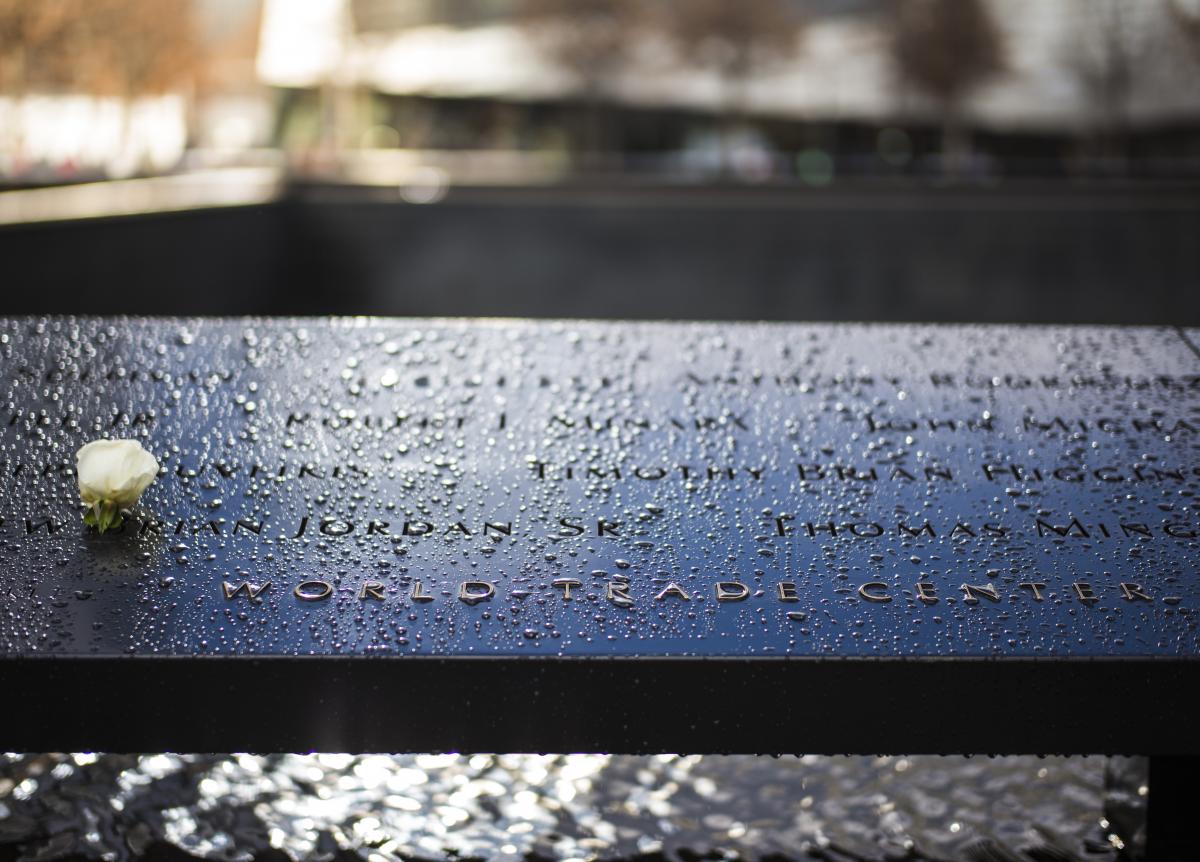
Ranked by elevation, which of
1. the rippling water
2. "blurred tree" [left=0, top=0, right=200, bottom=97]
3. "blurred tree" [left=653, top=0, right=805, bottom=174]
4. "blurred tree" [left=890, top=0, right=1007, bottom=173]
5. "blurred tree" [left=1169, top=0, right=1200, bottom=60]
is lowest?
the rippling water

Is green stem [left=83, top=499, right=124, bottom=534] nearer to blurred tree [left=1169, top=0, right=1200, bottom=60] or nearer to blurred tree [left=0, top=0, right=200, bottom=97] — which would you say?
blurred tree [left=0, top=0, right=200, bottom=97]

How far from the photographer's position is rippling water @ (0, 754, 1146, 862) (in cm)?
298

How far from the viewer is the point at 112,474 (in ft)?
7.93

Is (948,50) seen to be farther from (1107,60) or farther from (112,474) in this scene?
(112,474)

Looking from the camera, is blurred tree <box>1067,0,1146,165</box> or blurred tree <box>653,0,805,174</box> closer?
blurred tree <box>1067,0,1146,165</box>

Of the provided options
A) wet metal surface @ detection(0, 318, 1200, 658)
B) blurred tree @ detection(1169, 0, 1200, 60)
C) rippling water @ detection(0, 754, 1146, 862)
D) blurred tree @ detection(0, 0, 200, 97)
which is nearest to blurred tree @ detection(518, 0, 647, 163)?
blurred tree @ detection(0, 0, 200, 97)

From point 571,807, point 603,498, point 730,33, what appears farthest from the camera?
point 730,33

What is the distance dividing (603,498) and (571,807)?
0.91 m

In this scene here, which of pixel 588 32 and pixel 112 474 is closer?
pixel 112 474

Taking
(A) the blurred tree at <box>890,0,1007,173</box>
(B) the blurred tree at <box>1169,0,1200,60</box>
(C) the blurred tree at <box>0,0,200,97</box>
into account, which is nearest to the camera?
(C) the blurred tree at <box>0,0,200,97</box>

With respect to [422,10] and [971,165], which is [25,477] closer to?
[971,165]

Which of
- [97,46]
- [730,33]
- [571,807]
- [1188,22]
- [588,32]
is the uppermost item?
[588,32]

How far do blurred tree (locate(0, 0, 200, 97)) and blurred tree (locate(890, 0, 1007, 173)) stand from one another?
1820cm

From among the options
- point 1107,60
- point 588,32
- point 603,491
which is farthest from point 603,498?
point 588,32
